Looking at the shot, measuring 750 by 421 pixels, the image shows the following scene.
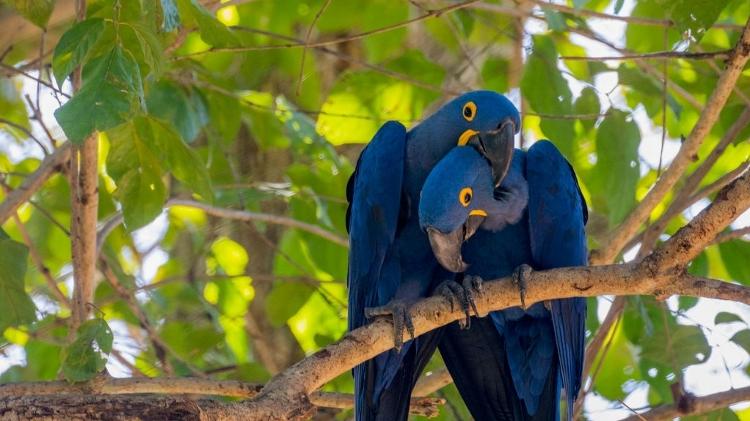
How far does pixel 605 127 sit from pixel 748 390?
3.60 ft

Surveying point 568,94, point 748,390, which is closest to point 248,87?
point 568,94

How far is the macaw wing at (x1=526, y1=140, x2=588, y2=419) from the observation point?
345cm

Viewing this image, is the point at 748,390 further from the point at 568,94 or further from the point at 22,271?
the point at 22,271

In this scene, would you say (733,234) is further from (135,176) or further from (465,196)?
(135,176)

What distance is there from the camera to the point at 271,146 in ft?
15.9

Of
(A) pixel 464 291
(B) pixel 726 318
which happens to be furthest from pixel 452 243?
(B) pixel 726 318

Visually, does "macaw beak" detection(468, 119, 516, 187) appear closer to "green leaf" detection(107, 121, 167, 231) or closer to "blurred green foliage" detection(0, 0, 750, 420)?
"blurred green foliage" detection(0, 0, 750, 420)

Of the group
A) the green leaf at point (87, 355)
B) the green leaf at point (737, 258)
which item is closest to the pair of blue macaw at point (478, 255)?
the green leaf at point (737, 258)

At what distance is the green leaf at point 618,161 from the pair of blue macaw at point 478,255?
0.19 m

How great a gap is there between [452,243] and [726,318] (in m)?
1.13

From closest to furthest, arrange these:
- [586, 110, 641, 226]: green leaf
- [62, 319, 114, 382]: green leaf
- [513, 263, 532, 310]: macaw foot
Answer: [62, 319, 114, 382]: green leaf < [513, 263, 532, 310]: macaw foot < [586, 110, 641, 226]: green leaf

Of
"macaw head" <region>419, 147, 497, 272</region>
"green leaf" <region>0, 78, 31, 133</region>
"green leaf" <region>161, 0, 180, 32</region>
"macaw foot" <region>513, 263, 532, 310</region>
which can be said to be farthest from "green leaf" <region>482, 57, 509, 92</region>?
"green leaf" <region>0, 78, 31, 133</region>

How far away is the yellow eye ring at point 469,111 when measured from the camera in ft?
11.6

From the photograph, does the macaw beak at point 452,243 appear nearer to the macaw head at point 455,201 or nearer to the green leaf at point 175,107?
the macaw head at point 455,201
